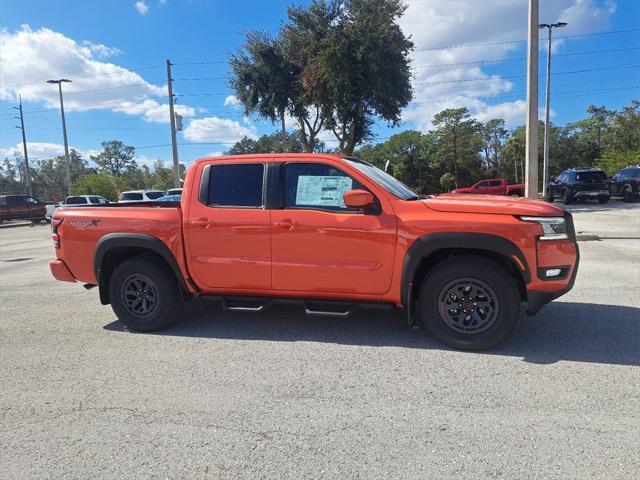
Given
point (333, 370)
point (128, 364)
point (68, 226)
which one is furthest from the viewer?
point (68, 226)

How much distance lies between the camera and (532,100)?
38.8 feet

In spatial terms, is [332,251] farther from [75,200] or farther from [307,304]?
[75,200]

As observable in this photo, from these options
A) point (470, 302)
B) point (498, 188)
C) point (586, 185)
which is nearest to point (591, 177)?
point (586, 185)

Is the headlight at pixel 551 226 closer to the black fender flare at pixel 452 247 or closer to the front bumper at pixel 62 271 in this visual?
the black fender flare at pixel 452 247

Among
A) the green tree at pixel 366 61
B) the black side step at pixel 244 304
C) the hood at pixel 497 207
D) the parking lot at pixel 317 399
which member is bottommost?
the parking lot at pixel 317 399

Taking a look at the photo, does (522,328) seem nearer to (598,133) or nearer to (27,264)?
(27,264)

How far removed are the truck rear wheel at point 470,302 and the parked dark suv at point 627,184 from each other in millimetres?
24959

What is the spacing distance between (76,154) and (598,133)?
10787 cm

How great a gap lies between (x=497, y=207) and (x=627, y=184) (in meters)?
25.5

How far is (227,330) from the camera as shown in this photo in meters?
5.21

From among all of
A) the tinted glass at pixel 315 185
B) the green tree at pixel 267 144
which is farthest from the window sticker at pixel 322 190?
→ the green tree at pixel 267 144

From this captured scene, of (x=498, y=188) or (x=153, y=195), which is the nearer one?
(x=153, y=195)

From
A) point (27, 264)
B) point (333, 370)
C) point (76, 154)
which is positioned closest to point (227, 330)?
point (333, 370)

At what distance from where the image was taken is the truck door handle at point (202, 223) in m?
4.84
